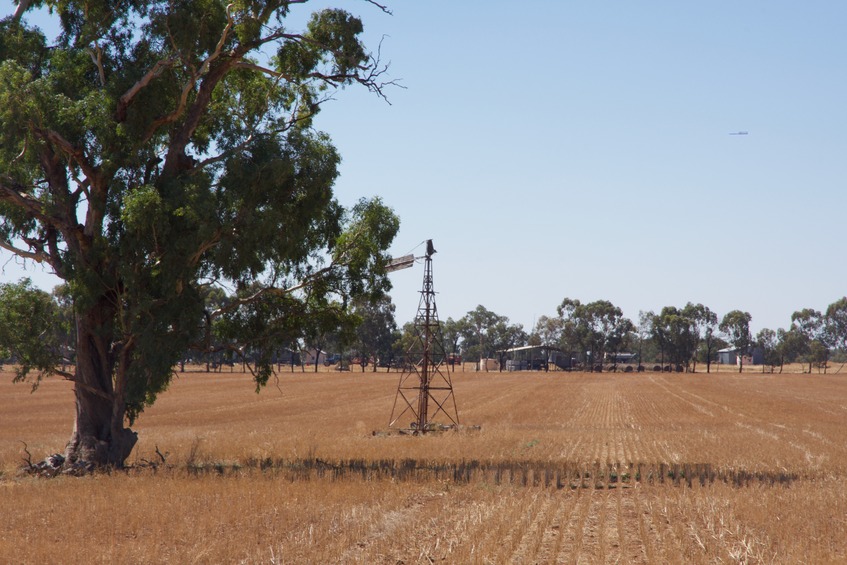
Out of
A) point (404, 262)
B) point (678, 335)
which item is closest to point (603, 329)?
point (678, 335)

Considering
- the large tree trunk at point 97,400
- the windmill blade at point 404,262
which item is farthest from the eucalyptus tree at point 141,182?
the windmill blade at point 404,262

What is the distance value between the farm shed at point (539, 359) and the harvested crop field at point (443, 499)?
415ft

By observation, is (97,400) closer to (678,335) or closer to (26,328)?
(26,328)

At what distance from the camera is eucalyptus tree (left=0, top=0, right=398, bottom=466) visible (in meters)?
20.7

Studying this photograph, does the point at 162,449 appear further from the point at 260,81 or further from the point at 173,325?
the point at 260,81

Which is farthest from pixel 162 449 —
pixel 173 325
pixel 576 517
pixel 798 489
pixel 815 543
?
pixel 815 543

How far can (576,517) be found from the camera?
618 inches

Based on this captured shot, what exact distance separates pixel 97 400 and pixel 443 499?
35.5 ft

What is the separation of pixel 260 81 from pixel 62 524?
15.3 m

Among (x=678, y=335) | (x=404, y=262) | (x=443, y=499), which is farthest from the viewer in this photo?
(x=678, y=335)

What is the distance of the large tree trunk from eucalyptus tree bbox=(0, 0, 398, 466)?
0.04 metres

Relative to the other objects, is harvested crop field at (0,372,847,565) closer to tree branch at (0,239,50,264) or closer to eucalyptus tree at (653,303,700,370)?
tree branch at (0,239,50,264)

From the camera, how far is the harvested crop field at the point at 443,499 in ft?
41.2

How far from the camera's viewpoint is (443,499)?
57.0 ft
